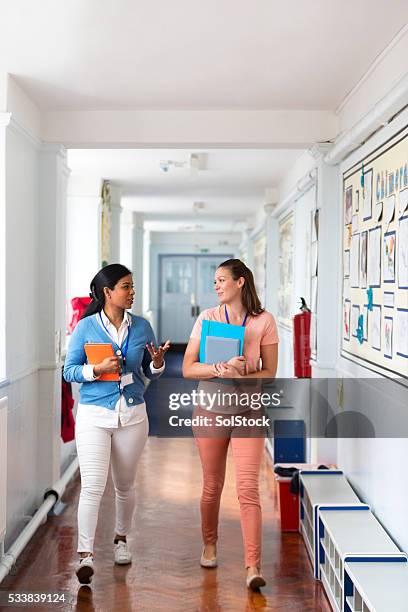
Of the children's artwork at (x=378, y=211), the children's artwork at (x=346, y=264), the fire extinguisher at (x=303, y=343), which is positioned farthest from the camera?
the fire extinguisher at (x=303, y=343)

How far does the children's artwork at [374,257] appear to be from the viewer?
425 cm

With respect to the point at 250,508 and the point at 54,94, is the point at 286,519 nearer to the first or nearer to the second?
the point at 250,508

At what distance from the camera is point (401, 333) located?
380 centimetres

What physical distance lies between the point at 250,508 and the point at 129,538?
1.22 meters

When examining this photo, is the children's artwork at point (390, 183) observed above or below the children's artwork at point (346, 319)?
above

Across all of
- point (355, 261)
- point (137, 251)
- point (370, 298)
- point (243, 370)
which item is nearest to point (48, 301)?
point (243, 370)

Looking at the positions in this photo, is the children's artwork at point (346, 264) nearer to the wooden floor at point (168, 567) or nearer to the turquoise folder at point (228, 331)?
the turquoise folder at point (228, 331)

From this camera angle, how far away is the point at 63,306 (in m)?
5.84

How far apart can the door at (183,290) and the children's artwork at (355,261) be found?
1416cm

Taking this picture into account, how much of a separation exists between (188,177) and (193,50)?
502cm

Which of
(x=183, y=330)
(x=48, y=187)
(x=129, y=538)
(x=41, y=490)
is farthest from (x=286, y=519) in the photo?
(x=183, y=330)

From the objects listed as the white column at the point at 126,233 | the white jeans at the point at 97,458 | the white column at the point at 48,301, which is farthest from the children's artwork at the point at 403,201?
the white column at the point at 126,233

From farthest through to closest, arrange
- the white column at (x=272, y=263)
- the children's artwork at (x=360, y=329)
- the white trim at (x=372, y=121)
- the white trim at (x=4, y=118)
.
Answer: the white column at (x=272, y=263), the children's artwork at (x=360, y=329), the white trim at (x=4, y=118), the white trim at (x=372, y=121)

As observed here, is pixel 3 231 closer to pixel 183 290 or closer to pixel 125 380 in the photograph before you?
pixel 125 380
